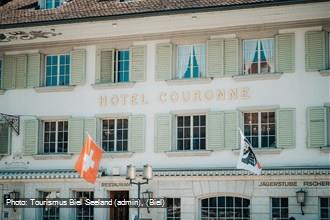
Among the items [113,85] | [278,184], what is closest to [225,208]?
[278,184]

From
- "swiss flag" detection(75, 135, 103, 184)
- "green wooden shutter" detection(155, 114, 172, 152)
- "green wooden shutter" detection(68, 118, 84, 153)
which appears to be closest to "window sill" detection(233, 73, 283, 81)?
"green wooden shutter" detection(155, 114, 172, 152)

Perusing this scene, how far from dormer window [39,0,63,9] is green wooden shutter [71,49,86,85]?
2.09 meters

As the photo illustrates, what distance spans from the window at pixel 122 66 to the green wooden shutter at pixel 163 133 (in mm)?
2009

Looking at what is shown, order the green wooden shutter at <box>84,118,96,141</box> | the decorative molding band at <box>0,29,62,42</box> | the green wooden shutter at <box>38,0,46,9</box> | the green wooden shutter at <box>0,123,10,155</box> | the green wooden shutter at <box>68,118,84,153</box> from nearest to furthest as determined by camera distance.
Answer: the green wooden shutter at <box>84,118,96,141</box>
the green wooden shutter at <box>68,118,84,153</box>
the decorative molding band at <box>0,29,62,42</box>
the green wooden shutter at <box>0,123,10,155</box>
the green wooden shutter at <box>38,0,46,9</box>

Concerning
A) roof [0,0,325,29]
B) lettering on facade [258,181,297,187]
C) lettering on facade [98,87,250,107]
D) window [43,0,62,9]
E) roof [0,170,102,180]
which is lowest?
lettering on facade [258,181,297,187]

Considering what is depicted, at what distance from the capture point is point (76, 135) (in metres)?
27.9

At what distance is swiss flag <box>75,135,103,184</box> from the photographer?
23.0 meters

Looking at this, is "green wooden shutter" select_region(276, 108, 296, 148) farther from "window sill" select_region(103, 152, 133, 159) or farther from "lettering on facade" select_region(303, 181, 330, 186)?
"window sill" select_region(103, 152, 133, 159)

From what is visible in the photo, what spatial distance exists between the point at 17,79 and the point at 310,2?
10.8m

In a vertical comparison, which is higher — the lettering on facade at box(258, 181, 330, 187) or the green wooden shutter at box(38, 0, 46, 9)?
the green wooden shutter at box(38, 0, 46, 9)

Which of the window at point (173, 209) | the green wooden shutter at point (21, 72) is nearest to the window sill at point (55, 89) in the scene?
the green wooden shutter at point (21, 72)

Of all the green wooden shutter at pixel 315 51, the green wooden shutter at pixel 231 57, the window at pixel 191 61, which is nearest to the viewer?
the green wooden shutter at pixel 315 51

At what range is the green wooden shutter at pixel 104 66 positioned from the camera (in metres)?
28.0

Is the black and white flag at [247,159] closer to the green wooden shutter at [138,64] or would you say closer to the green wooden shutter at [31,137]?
the green wooden shutter at [138,64]
